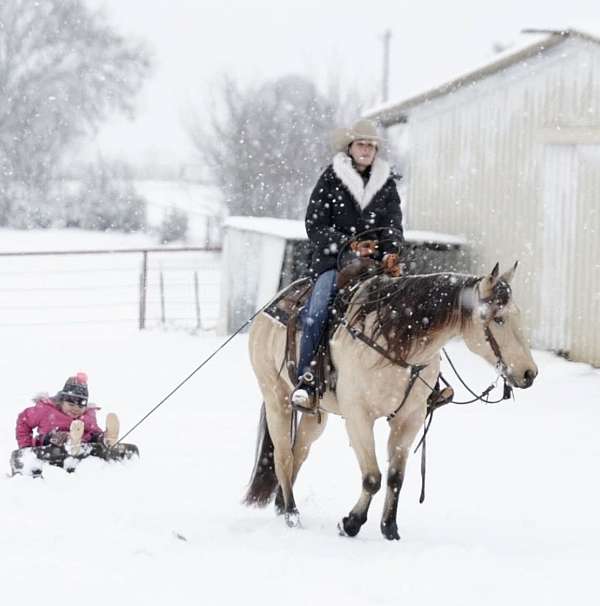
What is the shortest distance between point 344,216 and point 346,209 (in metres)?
0.05

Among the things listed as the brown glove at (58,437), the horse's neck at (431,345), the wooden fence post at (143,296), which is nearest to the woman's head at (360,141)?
the horse's neck at (431,345)

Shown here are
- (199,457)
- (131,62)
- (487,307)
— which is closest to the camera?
(487,307)

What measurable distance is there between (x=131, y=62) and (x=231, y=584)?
3878 cm

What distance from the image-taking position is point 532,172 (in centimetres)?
1537

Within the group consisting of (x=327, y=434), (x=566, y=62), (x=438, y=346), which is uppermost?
(x=566, y=62)

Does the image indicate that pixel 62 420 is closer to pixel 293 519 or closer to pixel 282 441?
pixel 282 441

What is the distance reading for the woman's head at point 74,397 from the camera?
7.47 meters

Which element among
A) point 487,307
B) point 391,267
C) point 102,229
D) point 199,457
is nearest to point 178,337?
point 199,457

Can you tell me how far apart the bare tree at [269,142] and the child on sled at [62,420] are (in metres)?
26.7

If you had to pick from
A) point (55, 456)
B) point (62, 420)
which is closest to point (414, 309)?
point (55, 456)

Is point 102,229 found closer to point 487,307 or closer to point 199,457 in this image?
point 199,457

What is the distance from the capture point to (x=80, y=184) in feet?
128

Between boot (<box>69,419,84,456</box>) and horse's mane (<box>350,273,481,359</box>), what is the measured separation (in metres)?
2.17

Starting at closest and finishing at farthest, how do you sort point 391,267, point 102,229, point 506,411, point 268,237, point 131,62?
point 391,267 < point 506,411 < point 268,237 < point 102,229 < point 131,62
